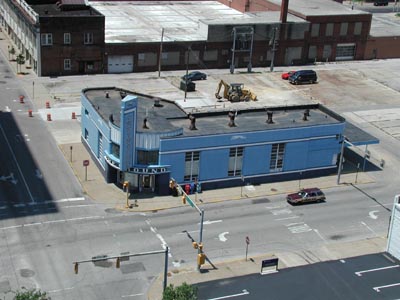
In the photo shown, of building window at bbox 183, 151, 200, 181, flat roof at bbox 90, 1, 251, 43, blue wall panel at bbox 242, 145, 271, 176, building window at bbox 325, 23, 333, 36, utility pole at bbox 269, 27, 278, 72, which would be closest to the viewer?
building window at bbox 183, 151, 200, 181

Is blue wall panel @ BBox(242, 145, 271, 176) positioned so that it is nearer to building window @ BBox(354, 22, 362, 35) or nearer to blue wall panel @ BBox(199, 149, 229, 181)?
blue wall panel @ BBox(199, 149, 229, 181)

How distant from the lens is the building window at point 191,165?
6631cm

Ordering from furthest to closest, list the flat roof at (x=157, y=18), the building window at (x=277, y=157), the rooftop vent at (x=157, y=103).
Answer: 1. the flat roof at (x=157, y=18)
2. the rooftop vent at (x=157, y=103)
3. the building window at (x=277, y=157)

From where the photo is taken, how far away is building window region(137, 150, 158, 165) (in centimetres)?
6501

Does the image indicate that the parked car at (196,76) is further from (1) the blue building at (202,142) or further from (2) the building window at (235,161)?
(2) the building window at (235,161)

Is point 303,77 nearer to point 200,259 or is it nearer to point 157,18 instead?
point 157,18

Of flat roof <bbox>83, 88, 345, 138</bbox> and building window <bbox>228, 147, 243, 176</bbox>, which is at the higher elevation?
flat roof <bbox>83, 88, 345, 138</bbox>

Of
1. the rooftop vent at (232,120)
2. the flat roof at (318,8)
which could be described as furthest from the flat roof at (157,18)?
the rooftop vent at (232,120)

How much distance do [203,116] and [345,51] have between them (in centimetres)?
5457

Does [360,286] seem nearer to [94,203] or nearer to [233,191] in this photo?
[233,191]

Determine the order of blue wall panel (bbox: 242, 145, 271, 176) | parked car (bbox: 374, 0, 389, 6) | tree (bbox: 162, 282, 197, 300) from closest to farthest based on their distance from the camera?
tree (bbox: 162, 282, 197, 300), blue wall panel (bbox: 242, 145, 271, 176), parked car (bbox: 374, 0, 389, 6)

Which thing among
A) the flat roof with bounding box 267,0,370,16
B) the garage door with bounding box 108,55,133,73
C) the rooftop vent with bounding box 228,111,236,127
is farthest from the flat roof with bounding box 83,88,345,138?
the flat roof with bounding box 267,0,370,16

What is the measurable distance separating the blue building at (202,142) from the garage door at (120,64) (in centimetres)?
2758

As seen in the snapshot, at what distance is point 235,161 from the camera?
68.3m
